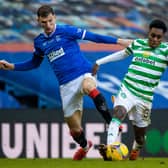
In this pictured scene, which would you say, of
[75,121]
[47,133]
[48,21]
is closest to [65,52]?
[48,21]

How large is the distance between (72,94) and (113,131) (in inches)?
55.7

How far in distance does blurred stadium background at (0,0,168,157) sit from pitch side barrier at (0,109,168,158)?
322 mm

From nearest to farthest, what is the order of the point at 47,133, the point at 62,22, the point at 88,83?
the point at 88,83 → the point at 47,133 → the point at 62,22

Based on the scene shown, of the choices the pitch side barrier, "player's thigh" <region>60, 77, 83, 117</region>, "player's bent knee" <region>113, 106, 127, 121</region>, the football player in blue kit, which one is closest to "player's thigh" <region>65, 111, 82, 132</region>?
"player's thigh" <region>60, 77, 83, 117</region>

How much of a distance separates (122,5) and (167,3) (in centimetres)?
83

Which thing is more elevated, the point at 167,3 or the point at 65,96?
the point at 167,3

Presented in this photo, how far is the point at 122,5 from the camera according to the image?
17.8 metres

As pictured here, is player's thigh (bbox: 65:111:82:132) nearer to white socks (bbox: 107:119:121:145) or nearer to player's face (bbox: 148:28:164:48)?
white socks (bbox: 107:119:121:145)

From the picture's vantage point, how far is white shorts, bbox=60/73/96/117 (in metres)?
13.1

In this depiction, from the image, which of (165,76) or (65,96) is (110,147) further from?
(165,76)

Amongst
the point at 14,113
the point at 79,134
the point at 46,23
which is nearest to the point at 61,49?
the point at 46,23

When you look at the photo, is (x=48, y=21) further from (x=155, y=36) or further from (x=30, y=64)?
(x=155, y=36)

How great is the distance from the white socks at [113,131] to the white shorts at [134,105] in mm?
339

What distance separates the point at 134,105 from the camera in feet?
41.4
